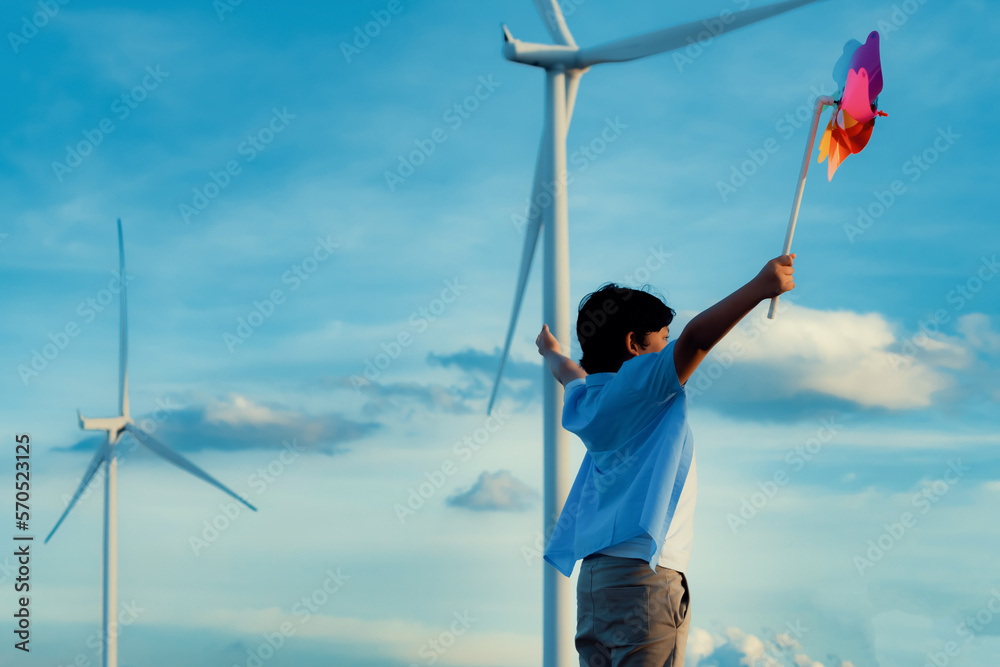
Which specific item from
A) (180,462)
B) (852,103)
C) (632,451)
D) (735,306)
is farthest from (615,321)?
(180,462)

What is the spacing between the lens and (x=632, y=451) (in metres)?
4.02

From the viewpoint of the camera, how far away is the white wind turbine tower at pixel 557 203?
10.9 metres

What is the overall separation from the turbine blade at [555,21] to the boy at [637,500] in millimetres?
9582

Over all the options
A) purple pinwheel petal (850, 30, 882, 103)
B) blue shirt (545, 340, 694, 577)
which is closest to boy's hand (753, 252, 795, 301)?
blue shirt (545, 340, 694, 577)

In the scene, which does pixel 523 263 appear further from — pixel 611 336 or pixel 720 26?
pixel 611 336

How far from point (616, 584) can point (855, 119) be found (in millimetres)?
2233

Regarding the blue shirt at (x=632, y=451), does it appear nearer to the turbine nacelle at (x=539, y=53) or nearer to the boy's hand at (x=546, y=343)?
the boy's hand at (x=546, y=343)

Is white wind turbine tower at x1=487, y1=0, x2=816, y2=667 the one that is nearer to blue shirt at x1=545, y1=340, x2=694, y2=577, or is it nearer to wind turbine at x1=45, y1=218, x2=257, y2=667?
blue shirt at x1=545, y1=340, x2=694, y2=577

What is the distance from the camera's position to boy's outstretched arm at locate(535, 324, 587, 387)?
4926 millimetres

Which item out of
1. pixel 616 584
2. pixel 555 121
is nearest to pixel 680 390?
pixel 616 584

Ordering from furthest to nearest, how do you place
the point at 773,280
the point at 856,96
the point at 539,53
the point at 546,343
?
1. the point at 539,53
2. the point at 546,343
3. the point at 856,96
4. the point at 773,280

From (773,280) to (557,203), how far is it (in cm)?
849

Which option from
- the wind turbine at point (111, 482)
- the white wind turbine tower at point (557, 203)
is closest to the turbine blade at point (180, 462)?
the wind turbine at point (111, 482)

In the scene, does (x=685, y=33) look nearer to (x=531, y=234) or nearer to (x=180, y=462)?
(x=531, y=234)
